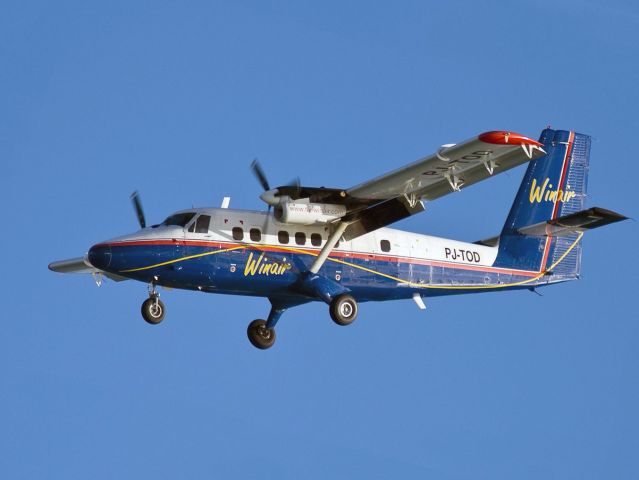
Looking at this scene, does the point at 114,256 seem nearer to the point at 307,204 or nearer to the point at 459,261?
the point at 307,204

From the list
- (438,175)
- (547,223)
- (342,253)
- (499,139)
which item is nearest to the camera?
(499,139)

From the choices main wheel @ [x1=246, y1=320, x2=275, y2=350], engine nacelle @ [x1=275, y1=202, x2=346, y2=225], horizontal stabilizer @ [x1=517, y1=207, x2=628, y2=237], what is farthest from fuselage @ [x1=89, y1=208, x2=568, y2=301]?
horizontal stabilizer @ [x1=517, y1=207, x2=628, y2=237]

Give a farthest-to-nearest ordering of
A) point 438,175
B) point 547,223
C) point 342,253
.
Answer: point 547,223 → point 342,253 → point 438,175

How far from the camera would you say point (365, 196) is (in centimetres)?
2483

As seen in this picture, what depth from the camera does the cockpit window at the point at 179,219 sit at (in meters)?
25.1

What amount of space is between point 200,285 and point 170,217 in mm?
1564

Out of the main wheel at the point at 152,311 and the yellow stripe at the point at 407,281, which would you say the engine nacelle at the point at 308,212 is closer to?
the yellow stripe at the point at 407,281

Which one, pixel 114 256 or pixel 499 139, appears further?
pixel 114 256

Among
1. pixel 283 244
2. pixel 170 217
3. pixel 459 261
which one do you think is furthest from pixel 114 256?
pixel 459 261

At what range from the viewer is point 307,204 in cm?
2494

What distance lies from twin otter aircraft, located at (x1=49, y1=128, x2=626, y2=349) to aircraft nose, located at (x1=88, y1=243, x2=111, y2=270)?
3 cm

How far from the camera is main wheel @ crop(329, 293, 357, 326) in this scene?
82.5 ft

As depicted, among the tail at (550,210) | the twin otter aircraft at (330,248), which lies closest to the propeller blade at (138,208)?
the twin otter aircraft at (330,248)

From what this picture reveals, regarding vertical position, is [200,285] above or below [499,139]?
below
